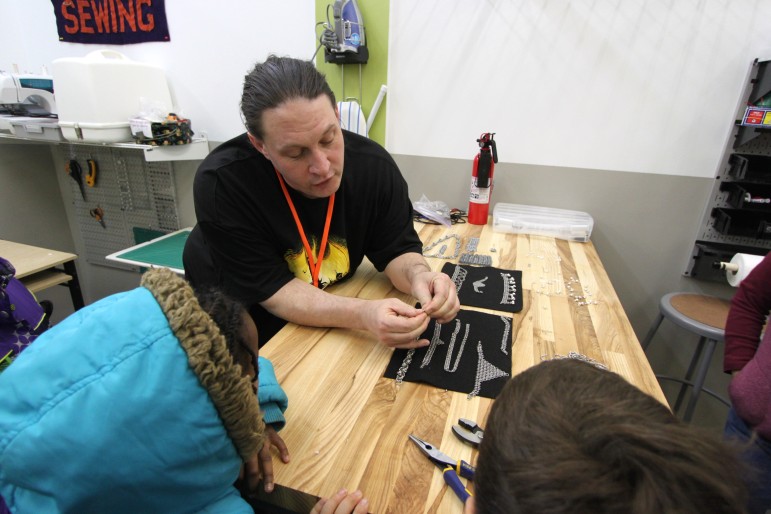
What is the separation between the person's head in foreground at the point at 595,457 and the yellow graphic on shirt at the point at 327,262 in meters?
0.84

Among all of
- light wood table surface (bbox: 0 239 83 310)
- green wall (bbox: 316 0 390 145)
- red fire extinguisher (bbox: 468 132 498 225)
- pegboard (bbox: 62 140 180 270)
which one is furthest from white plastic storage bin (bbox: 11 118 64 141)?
red fire extinguisher (bbox: 468 132 498 225)

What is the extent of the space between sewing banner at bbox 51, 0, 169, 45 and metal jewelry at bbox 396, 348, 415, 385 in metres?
2.38

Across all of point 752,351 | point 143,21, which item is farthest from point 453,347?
point 143,21

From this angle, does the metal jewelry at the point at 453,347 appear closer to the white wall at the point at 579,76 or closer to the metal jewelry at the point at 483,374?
the metal jewelry at the point at 483,374

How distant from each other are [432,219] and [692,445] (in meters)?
1.59

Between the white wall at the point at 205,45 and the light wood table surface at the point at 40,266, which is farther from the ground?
the white wall at the point at 205,45

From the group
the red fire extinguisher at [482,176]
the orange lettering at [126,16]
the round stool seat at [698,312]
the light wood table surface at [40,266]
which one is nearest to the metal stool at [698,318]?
the round stool seat at [698,312]

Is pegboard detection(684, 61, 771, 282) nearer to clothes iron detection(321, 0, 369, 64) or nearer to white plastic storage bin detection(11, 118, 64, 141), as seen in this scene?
clothes iron detection(321, 0, 369, 64)

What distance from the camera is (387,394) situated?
2.58 feet

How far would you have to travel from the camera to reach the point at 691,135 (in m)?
1.68

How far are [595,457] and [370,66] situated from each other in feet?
6.57

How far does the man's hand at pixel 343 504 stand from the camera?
1.82 ft

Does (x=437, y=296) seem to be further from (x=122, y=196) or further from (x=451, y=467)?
(x=122, y=196)

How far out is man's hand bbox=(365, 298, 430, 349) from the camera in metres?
0.89
